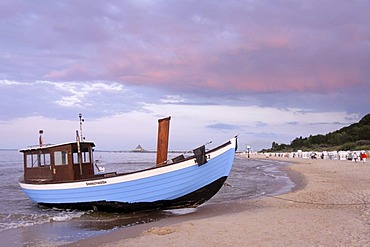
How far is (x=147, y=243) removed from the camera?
27.3ft

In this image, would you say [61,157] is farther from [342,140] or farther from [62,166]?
[342,140]

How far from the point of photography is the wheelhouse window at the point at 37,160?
51.0 ft

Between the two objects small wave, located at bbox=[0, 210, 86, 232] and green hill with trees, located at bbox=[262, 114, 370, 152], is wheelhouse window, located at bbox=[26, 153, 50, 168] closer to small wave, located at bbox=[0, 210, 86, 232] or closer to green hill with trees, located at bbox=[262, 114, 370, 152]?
small wave, located at bbox=[0, 210, 86, 232]

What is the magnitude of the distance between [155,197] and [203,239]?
15.8 feet

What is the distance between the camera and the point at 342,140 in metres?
83.3

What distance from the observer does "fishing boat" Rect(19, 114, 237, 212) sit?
41.1 ft

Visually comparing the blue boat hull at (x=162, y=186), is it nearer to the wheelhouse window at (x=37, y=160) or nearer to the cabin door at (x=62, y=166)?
the cabin door at (x=62, y=166)

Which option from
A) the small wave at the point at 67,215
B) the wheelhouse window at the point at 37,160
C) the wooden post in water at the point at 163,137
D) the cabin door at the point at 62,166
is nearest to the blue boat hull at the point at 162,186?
the small wave at the point at 67,215

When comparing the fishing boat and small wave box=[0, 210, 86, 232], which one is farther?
small wave box=[0, 210, 86, 232]

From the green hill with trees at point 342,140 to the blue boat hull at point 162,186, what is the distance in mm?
55776

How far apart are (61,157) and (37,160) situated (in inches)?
61.5

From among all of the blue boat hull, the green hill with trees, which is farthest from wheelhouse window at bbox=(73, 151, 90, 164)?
the green hill with trees

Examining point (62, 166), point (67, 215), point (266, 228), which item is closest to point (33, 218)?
point (67, 215)

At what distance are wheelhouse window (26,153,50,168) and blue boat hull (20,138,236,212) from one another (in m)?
2.45
